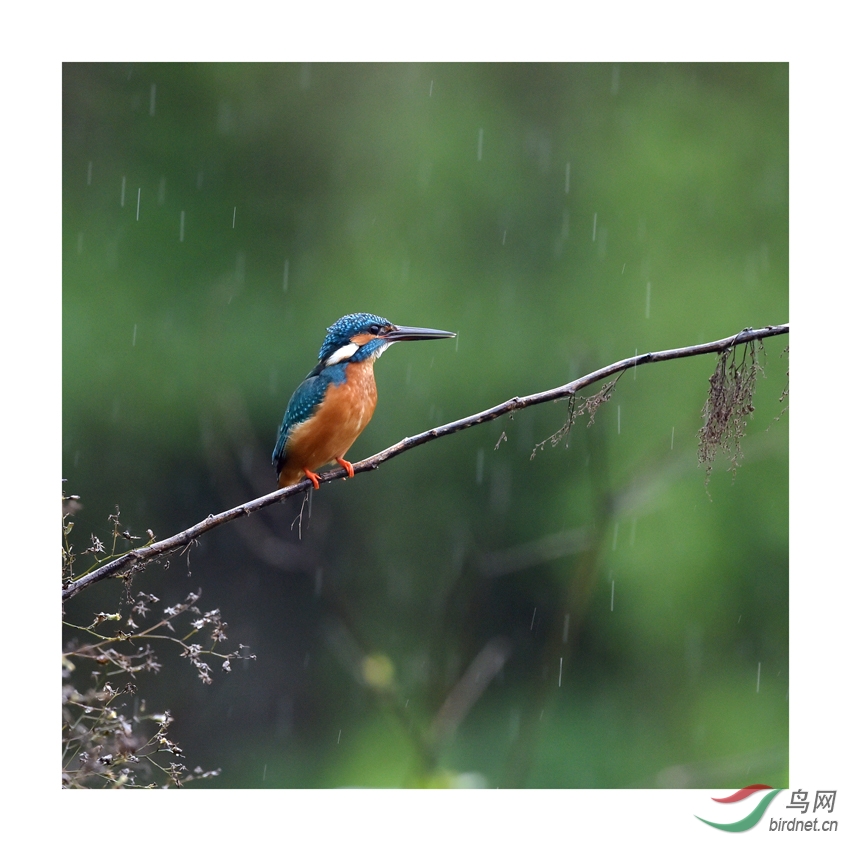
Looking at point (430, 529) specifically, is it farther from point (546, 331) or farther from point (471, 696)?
point (471, 696)

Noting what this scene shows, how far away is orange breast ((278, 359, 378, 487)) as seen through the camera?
2943 millimetres

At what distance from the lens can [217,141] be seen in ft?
17.2

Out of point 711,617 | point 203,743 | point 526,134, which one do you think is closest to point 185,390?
point 203,743

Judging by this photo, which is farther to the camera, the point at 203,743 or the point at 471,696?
the point at 203,743

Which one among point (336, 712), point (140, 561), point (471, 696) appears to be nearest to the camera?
point (140, 561)

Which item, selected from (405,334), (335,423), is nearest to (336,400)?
(335,423)

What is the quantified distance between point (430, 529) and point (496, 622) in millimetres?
728
